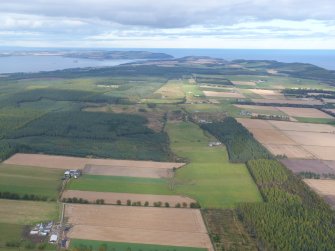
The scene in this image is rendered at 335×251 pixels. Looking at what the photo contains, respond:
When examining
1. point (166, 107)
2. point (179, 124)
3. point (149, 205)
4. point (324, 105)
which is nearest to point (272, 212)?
point (149, 205)

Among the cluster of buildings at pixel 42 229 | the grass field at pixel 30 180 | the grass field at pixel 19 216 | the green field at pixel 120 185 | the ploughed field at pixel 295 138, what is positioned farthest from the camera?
the ploughed field at pixel 295 138

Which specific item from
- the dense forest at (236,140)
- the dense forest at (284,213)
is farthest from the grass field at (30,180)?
the dense forest at (236,140)

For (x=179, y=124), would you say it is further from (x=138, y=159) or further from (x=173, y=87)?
(x=173, y=87)

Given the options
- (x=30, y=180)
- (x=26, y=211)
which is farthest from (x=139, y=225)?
(x=30, y=180)

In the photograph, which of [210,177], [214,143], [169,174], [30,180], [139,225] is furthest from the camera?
[214,143]

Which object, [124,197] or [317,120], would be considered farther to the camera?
[317,120]

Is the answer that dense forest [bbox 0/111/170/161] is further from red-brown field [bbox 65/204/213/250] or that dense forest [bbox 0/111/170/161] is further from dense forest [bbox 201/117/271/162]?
red-brown field [bbox 65/204/213/250]

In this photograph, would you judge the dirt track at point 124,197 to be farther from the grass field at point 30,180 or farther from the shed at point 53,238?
the shed at point 53,238

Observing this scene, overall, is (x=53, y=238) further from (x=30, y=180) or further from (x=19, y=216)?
(x=30, y=180)
